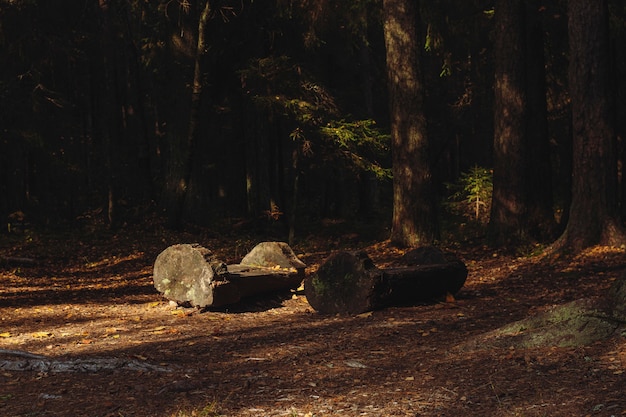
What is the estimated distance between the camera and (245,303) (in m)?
11.0

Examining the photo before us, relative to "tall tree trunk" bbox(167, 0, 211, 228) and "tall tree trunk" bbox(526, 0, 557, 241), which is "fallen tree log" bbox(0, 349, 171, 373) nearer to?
"tall tree trunk" bbox(526, 0, 557, 241)

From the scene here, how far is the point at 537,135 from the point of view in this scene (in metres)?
16.3

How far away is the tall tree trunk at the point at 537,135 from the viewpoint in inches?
616

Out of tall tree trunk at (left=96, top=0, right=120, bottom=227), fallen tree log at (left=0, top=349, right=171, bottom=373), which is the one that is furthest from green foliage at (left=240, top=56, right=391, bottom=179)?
fallen tree log at (left=0, top=349, right=171, bottom=373)

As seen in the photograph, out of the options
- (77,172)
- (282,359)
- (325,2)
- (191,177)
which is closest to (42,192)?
(77,172)

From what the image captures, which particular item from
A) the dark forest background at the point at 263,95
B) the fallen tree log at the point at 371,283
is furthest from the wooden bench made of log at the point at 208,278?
the dark forest background at the point at 263,95

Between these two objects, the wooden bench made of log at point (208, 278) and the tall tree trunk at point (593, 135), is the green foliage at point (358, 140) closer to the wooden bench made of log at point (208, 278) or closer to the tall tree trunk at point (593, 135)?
the tall tree trunk at point (593, 135)

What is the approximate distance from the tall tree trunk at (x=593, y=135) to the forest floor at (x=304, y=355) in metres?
0.60

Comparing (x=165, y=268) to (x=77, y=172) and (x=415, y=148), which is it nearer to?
(x=415, y=148)

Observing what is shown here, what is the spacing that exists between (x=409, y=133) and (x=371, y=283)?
6.39 m

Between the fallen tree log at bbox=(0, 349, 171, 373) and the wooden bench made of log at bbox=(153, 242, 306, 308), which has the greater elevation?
the wooden bench made of log at bbox=(153, 242, 306, 308)

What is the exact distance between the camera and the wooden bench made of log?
10.1 metres

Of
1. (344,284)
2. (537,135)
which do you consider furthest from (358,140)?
(344,284)

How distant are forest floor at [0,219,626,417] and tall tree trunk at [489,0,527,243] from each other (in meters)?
1.32
